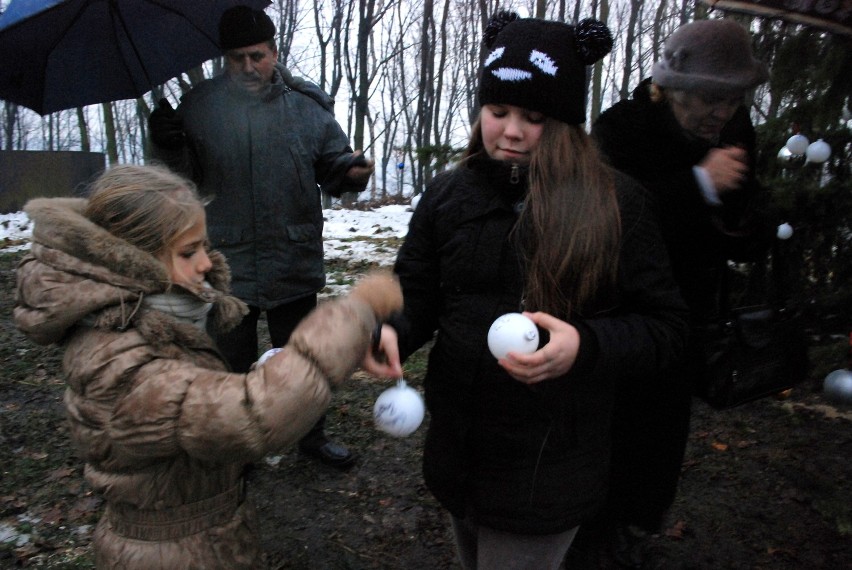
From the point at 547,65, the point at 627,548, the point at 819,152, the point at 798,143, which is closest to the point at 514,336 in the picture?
the point at 547,65

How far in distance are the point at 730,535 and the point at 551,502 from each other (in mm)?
1870

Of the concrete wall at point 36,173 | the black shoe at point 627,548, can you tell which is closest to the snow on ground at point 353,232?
the concrete wall at point 36,173

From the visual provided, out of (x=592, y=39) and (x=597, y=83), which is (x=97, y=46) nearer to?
(x=592, y=39)

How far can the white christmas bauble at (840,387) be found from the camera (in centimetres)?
264

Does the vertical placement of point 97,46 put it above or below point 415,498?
above

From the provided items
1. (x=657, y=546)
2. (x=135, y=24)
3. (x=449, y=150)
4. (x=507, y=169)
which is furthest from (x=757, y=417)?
(x=135, y=24)

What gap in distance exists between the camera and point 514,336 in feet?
4.94

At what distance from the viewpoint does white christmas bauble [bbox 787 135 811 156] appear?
136 inches

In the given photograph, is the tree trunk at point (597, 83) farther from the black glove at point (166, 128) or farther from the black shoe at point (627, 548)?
the black shoe at point (627, 548)

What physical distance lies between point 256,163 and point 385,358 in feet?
6.13

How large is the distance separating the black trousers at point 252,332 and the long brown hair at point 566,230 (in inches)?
73.8

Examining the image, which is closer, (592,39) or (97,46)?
(592,39)

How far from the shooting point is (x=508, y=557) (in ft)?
5.83

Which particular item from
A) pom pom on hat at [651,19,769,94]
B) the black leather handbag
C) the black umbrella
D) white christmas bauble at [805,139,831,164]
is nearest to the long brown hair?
pom pom on hat at [651,19,769,94]
